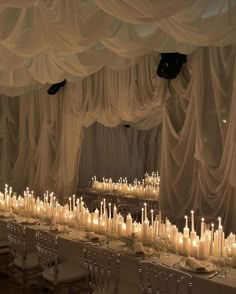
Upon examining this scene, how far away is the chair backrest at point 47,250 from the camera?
→ 484 centimetres

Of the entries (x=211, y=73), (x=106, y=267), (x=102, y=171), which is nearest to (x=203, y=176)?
(x=211, y=73)

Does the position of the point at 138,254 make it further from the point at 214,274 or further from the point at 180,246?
the point at 214,274

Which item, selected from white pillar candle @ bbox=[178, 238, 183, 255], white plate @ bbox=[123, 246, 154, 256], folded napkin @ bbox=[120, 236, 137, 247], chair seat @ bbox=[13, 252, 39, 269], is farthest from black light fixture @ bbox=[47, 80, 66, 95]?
white pillar candle @ bbox=[178, 238, 183, 255]

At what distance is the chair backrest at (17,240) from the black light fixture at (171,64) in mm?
3517

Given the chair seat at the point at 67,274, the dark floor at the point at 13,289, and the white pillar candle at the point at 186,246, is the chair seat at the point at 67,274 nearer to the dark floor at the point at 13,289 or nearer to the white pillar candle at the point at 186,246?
the dark floor at the point at 13,289

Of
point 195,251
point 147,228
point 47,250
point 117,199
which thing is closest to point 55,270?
point 47,250

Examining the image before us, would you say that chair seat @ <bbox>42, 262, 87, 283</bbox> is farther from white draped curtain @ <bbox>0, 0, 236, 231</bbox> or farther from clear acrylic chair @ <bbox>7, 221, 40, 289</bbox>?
white draped curtain @ <bbox>0, 0, 236, 231</bbox>

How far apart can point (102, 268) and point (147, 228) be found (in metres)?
0.85

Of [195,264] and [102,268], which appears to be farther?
[102,268]

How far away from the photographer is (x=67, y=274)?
4848 mm

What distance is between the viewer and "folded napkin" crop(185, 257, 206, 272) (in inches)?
155

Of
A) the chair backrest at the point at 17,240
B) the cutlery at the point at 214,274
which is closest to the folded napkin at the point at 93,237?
the chair backrest at the point at 17,240

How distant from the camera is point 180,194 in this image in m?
7.27

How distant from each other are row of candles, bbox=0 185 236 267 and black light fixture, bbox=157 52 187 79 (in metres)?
2.67
